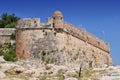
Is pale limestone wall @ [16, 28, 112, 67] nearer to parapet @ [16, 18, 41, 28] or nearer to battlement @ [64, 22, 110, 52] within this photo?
parapet @ [16, 18, 41, 28]

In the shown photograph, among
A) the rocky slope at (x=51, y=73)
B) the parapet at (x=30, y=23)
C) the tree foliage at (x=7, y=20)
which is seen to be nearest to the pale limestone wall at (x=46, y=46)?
the parapet at (x=30, y=23)

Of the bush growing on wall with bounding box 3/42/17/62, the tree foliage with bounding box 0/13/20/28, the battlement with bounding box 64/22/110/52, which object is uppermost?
the tree foliage with bounding box 0/13/20/28

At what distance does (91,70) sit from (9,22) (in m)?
28.5

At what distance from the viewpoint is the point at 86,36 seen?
143 feet

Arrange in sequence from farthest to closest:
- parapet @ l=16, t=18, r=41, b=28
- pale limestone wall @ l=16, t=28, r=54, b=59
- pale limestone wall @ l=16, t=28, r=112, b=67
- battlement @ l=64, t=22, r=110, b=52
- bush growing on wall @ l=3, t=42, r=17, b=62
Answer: battlement @ l=64, t=22, r=110, b=52
parapet @ l=16, t=18, r=41, b=28
pale limestone wall @ l=16, t=28, r=54, b=59
pale limestone wall @ l=16, t=28, r=112, b=67
bush growing on wall @ l=3, t=42, r=17, b=62

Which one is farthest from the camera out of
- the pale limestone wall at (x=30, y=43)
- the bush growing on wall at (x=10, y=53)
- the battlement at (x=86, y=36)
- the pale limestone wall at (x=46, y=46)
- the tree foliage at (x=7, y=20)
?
the tree foliage at (x=7, y=20)

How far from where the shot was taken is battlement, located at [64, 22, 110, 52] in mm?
38031

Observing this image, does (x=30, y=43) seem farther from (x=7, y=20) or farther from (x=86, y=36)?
(x=7, y=20)

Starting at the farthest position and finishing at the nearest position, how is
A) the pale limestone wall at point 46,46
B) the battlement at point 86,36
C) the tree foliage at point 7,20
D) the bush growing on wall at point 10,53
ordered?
the tree foliage at point 7,20 < the battlement at point 86,36 < the pale limestone wall at point 46,46 < the bush growing on wall at point 10,53

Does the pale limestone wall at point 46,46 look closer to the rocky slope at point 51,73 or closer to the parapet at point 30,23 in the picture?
the parapet at point 30,23

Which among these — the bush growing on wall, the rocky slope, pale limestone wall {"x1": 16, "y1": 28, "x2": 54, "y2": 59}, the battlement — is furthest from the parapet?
the rocky slope

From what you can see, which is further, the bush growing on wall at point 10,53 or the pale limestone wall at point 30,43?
the pale limestone wall at point 30,43

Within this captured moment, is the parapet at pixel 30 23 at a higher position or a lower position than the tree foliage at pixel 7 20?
lower

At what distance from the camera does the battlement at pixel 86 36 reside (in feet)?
125
